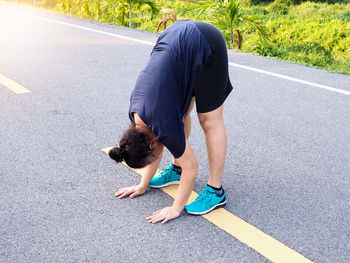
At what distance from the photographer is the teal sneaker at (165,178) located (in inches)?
111

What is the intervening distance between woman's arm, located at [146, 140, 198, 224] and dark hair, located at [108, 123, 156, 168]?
0.20 m

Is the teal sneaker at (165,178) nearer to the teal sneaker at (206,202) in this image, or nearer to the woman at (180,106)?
the woman at (180,106)

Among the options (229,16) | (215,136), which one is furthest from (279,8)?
(215,136)

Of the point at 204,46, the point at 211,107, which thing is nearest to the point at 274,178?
the point at 211,107

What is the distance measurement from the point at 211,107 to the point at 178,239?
79cm

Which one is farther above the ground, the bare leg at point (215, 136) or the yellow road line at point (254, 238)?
the bare leg at point (215, 136)

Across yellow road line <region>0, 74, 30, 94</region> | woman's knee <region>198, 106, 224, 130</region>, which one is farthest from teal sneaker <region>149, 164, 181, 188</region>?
yellow road line <region>0, 74, 30, 94</region>

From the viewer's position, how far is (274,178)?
2.93 m

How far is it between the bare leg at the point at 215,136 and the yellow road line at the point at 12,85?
293 cm

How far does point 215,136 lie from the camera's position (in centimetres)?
246

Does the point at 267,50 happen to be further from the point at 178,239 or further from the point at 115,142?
the point at 178,239

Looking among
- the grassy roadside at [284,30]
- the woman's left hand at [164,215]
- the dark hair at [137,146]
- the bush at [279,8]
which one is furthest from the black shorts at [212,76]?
the bush at [279,8]

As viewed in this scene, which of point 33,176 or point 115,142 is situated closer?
point 33,176

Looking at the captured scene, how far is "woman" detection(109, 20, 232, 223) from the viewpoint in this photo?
2012mm
